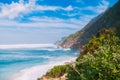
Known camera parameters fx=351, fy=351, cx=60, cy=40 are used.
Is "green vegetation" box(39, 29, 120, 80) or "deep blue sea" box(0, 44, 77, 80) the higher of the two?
"green vegetation" box(39, 29, 120, 80)

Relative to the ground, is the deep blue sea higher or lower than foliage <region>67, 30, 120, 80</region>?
lower

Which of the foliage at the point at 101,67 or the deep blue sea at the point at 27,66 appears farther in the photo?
the deep blue sea at the point at 27,66

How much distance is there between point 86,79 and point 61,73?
1606 cm

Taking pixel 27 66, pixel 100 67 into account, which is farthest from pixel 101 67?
pixel 27 66

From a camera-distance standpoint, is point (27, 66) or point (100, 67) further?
point (27, 66)

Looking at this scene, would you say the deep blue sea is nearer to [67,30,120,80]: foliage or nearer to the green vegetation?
the green vegetation

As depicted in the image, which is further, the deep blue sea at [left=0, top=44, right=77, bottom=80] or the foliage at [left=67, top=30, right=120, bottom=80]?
the deep blue sea at [left=0, top=44, right=77, bottom=80]

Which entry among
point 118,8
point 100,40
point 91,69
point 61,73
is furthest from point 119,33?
point 118,8

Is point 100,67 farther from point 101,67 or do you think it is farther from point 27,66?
point 27,66

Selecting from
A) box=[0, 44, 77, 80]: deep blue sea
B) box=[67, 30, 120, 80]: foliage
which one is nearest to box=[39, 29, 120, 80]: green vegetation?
box=[67, 30, 120, 80]: foliage

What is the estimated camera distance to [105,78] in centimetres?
1576

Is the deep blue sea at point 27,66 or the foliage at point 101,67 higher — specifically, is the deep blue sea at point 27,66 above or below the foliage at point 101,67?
below

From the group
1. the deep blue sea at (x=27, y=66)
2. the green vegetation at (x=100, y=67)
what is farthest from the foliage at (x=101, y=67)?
the deep blue sea at (x=27, y=66)

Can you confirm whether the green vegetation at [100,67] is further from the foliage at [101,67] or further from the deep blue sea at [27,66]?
the deep blue sea at [27,66]
